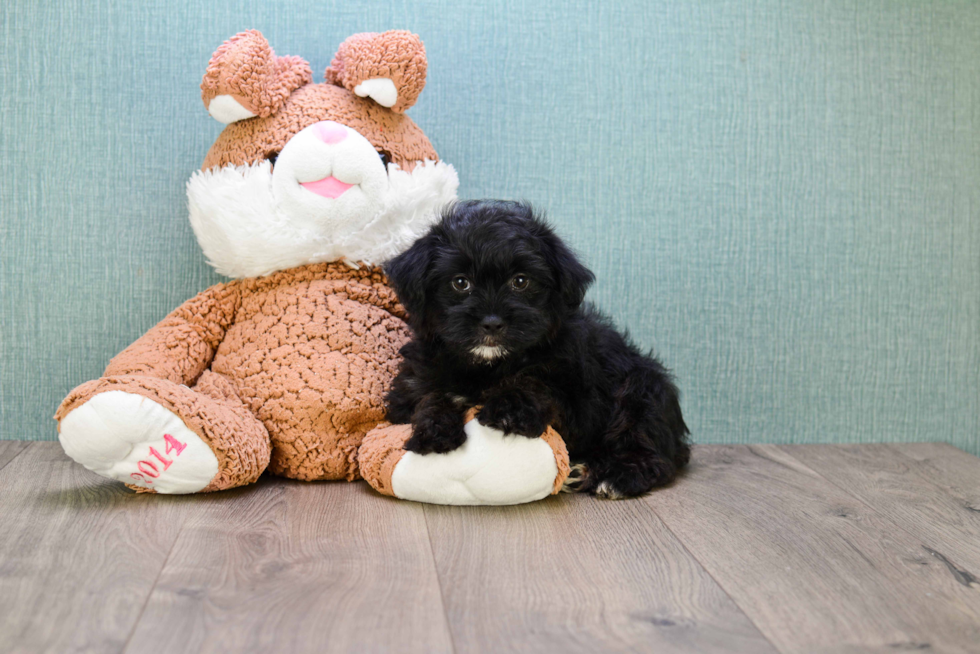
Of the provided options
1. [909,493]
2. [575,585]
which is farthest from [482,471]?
[909,493]

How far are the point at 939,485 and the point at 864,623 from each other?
3.26 feet

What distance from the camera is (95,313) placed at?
2203 millimetres

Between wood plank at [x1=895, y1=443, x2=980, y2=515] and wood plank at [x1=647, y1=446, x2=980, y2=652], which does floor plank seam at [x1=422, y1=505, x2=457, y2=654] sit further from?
wood plank at [x1=895, y1=443, x2=980, y2=515]

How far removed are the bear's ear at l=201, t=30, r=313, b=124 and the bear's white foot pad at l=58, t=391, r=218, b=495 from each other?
2.38 feet

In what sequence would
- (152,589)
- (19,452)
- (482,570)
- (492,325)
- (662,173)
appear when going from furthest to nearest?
(662,173)
(19,452)
(492,325)
(482,570)
(152,589)

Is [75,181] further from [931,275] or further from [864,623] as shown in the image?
[931,275]

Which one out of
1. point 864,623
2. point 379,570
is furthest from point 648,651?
point 379,570

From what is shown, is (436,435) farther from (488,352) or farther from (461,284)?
(461,284)

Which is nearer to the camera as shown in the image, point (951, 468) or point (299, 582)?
point (299, 582)

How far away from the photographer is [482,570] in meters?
1.40

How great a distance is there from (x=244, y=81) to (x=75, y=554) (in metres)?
1.08

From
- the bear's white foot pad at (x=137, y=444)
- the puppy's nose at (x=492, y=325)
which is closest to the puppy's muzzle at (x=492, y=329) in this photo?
the puppy's nose at (x=492, y=325)

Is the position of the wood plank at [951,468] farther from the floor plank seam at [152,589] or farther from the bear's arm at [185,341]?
the bear's arm at [185,341]

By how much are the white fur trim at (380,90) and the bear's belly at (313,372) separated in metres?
0.48
